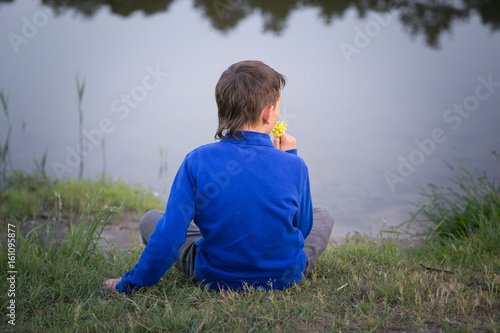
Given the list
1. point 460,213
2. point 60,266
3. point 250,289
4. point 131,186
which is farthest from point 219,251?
point 131,186

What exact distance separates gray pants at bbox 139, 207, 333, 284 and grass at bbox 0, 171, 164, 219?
5.26ft

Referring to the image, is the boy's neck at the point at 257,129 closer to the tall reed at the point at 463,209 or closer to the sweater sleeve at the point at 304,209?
the sweater sleeve at the point at 304,209

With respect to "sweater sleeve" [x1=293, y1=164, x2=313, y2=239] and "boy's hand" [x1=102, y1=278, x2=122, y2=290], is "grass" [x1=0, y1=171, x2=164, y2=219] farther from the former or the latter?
"sweater sleeve" [x1=293, y1=164, x2=313, y2=239]

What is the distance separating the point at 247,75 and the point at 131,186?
10.3ft

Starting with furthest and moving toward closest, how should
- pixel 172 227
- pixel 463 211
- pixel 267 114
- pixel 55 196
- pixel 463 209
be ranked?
pixel 55 196
pixel 463 209
pixel 463 211
pixel 267 114
pixel 172 227

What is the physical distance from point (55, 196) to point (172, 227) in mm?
2629

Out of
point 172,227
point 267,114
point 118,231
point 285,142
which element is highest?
point 267,114

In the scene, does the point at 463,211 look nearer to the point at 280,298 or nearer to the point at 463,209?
the point at 463,209

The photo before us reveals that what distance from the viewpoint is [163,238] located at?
1.83 m

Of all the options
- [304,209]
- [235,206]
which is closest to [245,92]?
[235,206]

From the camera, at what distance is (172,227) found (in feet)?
5.99

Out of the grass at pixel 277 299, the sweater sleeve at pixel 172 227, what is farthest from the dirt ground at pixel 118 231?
the sweater sleeve at pixel 172 227

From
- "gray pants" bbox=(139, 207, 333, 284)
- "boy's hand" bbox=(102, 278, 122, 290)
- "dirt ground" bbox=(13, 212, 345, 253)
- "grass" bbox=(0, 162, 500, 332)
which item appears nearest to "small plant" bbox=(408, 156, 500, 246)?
"grass" bbox=(0, 162, 500, 332)

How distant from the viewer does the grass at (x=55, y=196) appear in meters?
4.02
